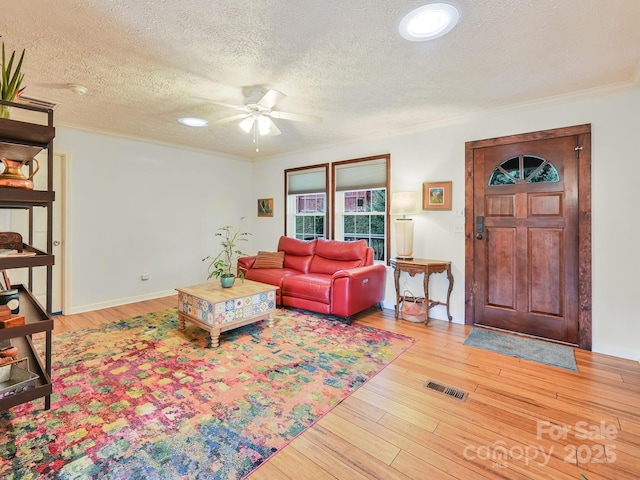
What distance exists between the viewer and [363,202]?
15.4 feet

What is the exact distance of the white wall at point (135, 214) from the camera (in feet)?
13.3

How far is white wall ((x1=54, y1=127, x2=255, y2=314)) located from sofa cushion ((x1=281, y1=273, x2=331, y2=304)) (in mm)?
2112

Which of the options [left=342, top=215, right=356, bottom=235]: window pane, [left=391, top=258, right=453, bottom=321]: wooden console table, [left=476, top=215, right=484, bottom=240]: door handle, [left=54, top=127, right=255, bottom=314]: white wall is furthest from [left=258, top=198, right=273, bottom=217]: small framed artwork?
[left=476, top=215, right=484, bottom=240]: door handle

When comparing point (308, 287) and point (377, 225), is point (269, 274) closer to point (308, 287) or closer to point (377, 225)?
point (308, 287)

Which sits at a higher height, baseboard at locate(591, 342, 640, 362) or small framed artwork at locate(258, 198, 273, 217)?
small framed artwork at locate(258, 198, 273, 217)

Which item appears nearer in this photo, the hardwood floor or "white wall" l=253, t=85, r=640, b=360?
the hardwood floor

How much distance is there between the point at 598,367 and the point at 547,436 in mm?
1336

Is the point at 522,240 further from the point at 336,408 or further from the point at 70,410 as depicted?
the point at 70,410

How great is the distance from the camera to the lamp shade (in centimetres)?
383

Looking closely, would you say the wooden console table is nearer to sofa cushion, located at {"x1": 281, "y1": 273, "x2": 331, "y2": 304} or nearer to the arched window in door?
sofa cushion, located at {"x1": 281, "y1": 273, "x2": 331, "y2": 304}

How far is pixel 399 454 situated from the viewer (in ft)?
5.34

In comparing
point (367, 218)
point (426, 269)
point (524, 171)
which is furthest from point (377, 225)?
point (524, 171)

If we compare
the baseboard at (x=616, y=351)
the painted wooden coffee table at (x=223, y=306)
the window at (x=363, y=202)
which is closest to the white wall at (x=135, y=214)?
the painted wooden coffee table at (x=223, y=306)

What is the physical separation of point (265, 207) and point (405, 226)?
3052mm
